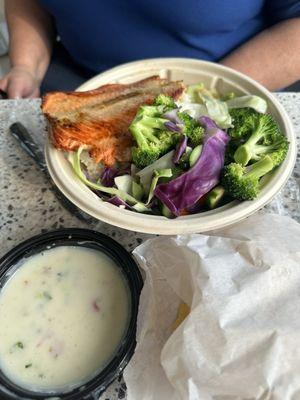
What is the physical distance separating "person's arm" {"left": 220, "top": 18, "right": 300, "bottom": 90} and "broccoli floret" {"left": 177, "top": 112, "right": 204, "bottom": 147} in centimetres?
47

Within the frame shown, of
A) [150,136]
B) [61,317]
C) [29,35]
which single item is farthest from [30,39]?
[61,317]

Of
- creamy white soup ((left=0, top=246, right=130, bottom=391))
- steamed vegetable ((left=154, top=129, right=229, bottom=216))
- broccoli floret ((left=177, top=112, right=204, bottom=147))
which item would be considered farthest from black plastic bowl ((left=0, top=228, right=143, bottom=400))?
broccoli floret ((left=177, top=112, right=204, bottom=147))

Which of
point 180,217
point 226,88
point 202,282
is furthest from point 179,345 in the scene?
point 226,88

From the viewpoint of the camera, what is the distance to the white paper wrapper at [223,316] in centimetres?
52

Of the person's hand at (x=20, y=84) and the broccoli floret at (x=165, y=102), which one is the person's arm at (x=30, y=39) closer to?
the person's hand at (x=20, y=84)

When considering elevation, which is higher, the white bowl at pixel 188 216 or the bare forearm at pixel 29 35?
the white bowl at pixel 188 216

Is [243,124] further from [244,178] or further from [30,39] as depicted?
[30,39]

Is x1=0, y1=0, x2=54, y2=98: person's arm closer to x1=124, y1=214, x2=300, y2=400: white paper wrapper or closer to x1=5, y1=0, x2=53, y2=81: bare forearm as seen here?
x1=5, y1=0, x2=53, y2=81: bare forearm

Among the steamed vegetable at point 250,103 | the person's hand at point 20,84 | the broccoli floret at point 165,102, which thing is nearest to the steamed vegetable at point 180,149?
the broccoli floret at point 165,102

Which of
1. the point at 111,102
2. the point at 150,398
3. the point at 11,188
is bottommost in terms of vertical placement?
the point at 11,188

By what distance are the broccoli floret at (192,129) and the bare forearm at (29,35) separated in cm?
74

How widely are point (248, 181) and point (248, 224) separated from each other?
85 millimetres

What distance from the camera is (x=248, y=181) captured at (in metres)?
0.77

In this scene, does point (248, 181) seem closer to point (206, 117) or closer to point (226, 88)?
point (206, 117)
